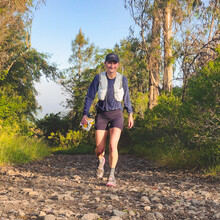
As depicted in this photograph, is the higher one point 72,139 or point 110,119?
point 110,119

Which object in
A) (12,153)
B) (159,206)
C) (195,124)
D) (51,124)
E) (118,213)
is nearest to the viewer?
(118,213)

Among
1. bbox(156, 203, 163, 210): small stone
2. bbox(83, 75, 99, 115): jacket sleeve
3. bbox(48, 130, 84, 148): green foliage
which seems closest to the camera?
bbox(156, 203, 163, 210): small stone

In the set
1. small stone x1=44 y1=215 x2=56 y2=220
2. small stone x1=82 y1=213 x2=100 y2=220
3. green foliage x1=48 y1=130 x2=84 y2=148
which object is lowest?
small stone x1=44 y1=215 x2=56 y2=220

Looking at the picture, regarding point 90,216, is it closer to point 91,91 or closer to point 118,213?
point 118,213

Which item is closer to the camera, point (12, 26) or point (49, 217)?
point (49, 217)

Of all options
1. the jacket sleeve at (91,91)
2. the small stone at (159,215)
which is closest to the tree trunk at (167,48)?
the jacket sleeve at (91,91)

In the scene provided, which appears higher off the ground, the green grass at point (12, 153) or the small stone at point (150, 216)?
the green grass at point (12, 153)

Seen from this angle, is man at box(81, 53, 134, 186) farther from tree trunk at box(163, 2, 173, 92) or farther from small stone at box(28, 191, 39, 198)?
tree trunk at box(163, 2, 173, 92)

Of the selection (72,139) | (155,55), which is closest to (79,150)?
(72,139)

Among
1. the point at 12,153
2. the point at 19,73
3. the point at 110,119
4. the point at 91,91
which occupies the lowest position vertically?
the point at 12,153

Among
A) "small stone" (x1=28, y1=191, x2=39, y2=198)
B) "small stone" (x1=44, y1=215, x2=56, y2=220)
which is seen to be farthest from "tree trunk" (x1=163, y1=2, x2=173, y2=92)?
"small stone" (x1=44, y1=215, x2=56, y2=220)

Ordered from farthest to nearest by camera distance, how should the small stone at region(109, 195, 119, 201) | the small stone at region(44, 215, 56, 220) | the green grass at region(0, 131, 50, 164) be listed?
the green grass at region(0, 131, 50, 164) → the small stone at region(109, 195, 119, 201) → the small stone at region(44, 215, 56, 220)

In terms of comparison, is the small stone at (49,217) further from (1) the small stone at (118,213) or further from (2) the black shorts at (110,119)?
(2) the black shorts at (110,119)

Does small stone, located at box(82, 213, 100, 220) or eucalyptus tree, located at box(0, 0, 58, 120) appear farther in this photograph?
eucalyptus tree, located at box(0, 0, 58, 120)
